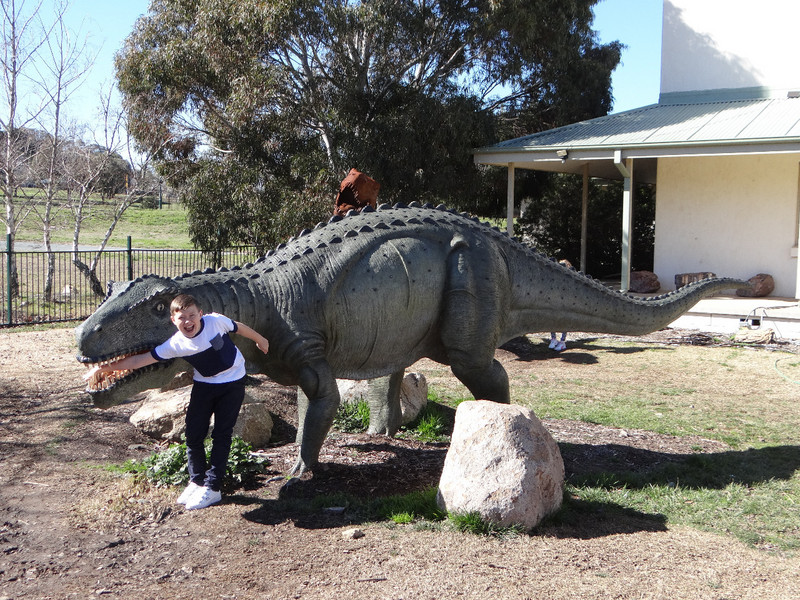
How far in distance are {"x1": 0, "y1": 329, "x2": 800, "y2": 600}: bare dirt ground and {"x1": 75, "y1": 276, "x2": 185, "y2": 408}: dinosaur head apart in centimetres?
84

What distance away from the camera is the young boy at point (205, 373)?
411 centimetres

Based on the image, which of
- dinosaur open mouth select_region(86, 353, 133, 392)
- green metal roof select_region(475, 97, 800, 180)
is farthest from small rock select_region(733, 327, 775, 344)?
dinosaur open mouth select_region(86, 353, 133, 392)

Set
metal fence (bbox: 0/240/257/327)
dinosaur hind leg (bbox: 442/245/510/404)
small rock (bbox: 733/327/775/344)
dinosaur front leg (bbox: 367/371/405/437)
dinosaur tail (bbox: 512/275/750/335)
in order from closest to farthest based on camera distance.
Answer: dinosaur hind leg (bbox: 442/245/510/404)
dinosaur tail (bbox: 512/275/750/335)
dinosaur front leg (bbox: 367/371/405/437)
small rock (bbox: 733/327/775/344)
metal fence (bbox: 0/240/257/327)

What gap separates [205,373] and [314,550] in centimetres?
120

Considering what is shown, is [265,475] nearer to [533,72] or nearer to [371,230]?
[371,230]

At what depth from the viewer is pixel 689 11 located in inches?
672

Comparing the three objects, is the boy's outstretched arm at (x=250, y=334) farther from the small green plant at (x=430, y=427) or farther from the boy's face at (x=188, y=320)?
the small green plant at (x=430, y=427)

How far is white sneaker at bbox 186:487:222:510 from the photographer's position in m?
4.49

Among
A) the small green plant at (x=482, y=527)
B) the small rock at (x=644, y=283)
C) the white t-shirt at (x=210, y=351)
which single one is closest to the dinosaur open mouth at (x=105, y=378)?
the white t-shirt at (x=210, y=351)

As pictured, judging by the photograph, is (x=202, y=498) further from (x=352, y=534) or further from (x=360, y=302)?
(x=360, y=302)

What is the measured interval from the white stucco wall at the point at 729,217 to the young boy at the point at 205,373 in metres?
13.1

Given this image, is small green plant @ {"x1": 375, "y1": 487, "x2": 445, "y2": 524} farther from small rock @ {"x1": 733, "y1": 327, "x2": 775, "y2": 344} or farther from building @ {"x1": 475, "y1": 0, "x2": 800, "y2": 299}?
building @ {"x1": 475, "y1": 0, "x2": 800, "y2": 299}

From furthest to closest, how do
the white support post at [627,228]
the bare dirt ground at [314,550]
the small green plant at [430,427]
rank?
the white support post at [627,228]
the small green plant at [430,427]
the bare dirt ground at [314,550]

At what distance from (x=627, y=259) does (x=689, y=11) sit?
22.4 ft
